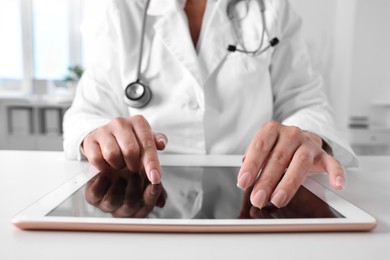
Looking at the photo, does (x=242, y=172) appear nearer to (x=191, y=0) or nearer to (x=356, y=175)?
(x=356, y=175)

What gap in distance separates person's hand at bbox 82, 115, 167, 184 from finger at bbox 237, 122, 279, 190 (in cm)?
11

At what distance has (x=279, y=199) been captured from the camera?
0.32 m

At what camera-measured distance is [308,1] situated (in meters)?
2.70

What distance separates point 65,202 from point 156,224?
0.36ft

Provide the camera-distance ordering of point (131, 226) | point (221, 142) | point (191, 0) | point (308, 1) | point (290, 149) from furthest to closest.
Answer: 1. point (308, 1)
2. point (191, 0)
3. point (221, 142)
4. point (290, 149)
5. point (131, 226)

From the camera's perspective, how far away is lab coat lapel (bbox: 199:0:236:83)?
792 millimetres

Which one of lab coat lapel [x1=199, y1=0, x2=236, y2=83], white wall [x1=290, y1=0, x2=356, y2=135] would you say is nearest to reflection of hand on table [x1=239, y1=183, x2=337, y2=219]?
lab coat lapel [x1=199, y1=0, x2=236, y2=83]

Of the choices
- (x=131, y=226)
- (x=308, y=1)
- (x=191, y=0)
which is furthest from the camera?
(x=308, y=1)

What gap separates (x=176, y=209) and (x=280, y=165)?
0.14 meters

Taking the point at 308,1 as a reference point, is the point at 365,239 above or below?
below

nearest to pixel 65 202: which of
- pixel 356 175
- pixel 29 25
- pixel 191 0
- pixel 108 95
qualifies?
pixel 356 175

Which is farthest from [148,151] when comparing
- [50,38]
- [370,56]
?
[50,38]

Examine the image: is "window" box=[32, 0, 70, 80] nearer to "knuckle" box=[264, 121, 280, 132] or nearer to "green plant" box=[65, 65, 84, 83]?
"green plant" box=[65, 65, 84, 83]

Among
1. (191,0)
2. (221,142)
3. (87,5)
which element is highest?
(87,5)
